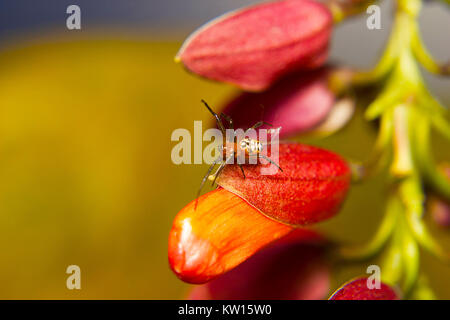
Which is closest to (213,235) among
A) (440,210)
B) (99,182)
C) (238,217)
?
(238,217)

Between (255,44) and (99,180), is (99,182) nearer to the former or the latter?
(99,180)

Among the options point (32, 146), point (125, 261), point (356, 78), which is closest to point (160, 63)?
point (32, 146)

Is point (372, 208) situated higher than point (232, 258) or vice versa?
point (372, 208)

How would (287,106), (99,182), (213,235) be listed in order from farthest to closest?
(99,182)
(287,106)
(213,235)

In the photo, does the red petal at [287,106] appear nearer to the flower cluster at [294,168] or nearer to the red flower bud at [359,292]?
the flower cluster at [294,168]

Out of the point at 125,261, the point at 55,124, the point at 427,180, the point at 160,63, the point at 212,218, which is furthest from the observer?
the point at 160,63

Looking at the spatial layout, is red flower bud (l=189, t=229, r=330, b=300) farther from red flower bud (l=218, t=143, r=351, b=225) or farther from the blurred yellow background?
the blurred yellow background
